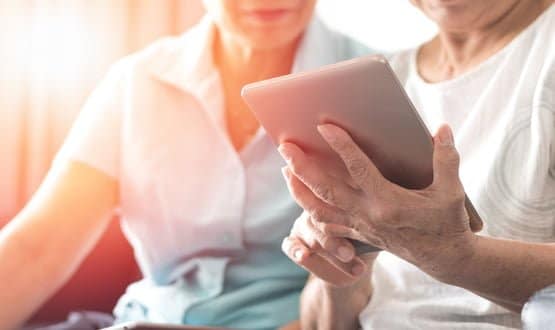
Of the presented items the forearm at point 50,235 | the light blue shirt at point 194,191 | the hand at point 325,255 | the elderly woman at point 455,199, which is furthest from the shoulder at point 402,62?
the forearm at point 50,235

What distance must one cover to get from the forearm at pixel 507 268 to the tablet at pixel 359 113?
4cm

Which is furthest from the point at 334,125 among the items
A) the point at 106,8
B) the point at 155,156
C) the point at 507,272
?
the point at 106,8

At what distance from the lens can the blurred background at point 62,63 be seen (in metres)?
1.82

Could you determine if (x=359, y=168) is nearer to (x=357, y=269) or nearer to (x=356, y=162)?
(x=356, y=162)

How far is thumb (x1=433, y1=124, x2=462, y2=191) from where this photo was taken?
826 millimetres

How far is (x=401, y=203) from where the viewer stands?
0.84m

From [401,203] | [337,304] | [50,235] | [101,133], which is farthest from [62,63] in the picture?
[401,203]

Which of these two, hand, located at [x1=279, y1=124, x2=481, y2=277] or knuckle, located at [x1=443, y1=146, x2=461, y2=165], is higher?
knuckle, located at [x1=443, y1=146, x2=461, y2=165]

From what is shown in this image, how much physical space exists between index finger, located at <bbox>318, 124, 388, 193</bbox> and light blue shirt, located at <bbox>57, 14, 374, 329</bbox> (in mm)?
533

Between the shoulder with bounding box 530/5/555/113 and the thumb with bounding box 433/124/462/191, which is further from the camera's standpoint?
the shoulder with bounding box 530/5/555/113

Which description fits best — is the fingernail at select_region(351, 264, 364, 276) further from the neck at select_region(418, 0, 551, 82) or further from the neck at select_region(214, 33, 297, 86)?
the neck at select_region(214, 33, 297, 86)

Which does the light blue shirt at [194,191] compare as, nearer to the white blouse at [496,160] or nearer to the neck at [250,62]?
the neck at [250,62]

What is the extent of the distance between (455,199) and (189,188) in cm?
68

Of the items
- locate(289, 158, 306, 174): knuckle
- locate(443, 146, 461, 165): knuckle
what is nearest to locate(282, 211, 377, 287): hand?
locate(289, 158, 306, 174): knuckle
